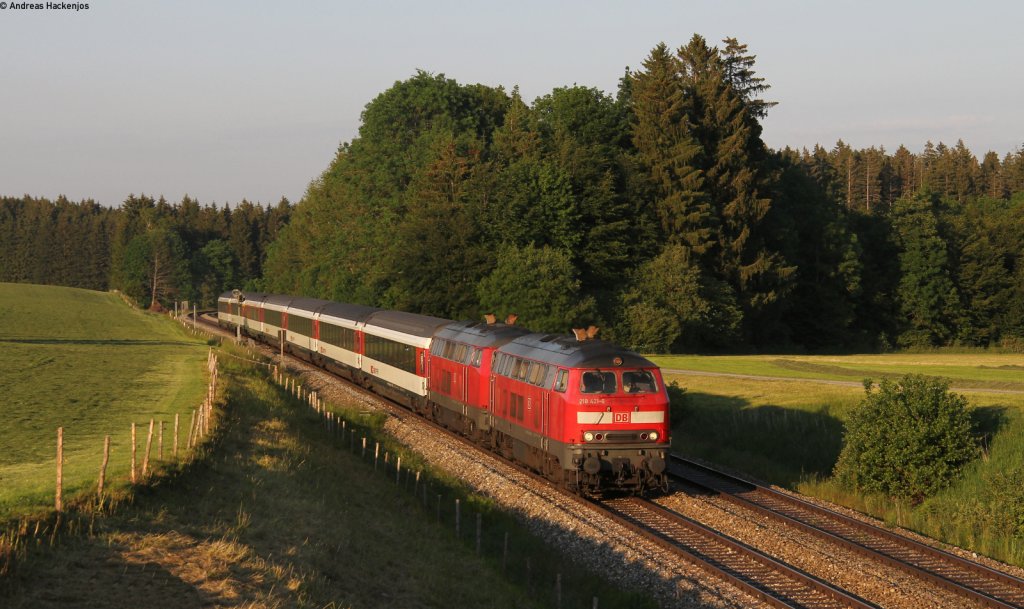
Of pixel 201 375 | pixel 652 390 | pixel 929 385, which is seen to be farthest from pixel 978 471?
pixel 201 375

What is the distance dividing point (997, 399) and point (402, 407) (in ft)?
78.9

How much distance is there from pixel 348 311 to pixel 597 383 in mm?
30929

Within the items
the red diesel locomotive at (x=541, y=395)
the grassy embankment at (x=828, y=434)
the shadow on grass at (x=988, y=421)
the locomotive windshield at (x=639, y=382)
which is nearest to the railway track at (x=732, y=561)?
the red diesel locomotive at (x=541, y=395)

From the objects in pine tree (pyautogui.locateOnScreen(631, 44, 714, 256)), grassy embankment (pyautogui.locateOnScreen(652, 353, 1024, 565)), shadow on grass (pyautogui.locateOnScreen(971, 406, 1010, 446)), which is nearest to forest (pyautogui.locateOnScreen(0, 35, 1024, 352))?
pine tree (pyautogui.locateOnScreen(631, 44, 714, 256))

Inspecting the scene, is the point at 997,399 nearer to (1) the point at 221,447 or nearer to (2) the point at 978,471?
(2) the point at 978,471

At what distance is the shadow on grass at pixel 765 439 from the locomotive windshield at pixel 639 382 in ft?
23.2

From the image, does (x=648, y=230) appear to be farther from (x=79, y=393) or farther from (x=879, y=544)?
(x=879, y=544)

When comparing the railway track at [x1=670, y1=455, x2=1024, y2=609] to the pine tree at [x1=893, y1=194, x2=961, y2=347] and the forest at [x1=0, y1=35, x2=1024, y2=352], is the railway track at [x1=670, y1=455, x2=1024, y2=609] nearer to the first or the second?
the forest at [x1=0, y1=35, x2=1024, y2=352]

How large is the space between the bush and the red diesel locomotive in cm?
683

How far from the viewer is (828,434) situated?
31953 millimetres

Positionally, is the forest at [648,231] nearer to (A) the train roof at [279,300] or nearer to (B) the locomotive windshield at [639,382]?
(A) the train roof at [279,300]

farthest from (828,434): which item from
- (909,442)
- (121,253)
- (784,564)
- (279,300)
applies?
(121,253)

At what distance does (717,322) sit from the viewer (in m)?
71.9

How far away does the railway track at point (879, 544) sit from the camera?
17.3 m
